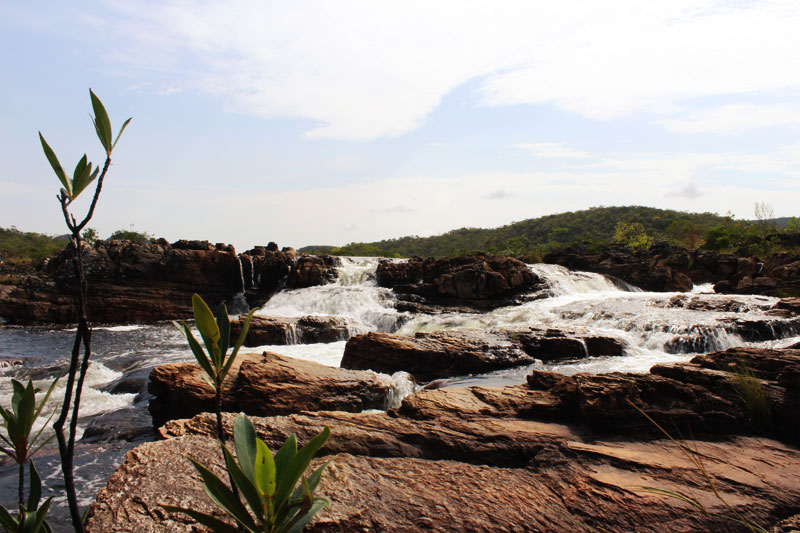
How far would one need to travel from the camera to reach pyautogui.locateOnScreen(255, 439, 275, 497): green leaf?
2.74ft

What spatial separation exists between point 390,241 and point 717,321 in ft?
166

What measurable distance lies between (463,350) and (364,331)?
4.96m

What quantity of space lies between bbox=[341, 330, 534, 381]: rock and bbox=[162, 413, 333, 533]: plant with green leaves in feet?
22.1

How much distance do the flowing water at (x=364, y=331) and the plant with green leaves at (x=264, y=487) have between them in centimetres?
387

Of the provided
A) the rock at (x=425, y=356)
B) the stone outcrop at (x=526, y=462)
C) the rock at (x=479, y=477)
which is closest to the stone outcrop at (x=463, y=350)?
the rock at (x=425, y=356)

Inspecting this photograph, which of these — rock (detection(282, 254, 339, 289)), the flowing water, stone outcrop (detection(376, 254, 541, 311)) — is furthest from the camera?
rock (detection(282, 254, 339, 289))

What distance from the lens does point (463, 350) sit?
8125 mm

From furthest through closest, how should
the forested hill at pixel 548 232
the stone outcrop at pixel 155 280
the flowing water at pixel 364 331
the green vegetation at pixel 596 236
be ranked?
the forested hill at pixel 548 232 < the green vegetation at pixel 596 236 < the stone outcrop at pixel 155 280 < the flowing water at pixel 364 331

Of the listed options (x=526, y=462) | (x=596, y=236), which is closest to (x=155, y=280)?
(x=526, y=462)

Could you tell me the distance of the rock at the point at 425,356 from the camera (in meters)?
7.64

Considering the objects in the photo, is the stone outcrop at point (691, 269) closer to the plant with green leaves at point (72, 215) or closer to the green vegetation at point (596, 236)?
the green vegetation at point (596, 236)

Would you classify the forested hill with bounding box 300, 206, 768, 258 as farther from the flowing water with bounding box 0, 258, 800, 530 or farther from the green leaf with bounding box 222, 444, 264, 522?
the green leaf with bounding box 222, 444, 264, 522

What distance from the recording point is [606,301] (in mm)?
14188

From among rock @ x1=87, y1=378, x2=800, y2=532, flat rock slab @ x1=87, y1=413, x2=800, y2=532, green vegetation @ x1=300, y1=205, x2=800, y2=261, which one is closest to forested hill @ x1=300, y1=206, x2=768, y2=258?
green vegetation @ x1=300, y1=205, x2=800, y2=261
